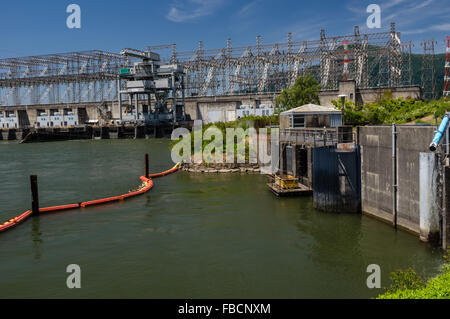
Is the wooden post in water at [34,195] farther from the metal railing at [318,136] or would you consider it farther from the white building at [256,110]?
the white building at [256,110]

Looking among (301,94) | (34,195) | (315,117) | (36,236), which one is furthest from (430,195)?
(301,94)

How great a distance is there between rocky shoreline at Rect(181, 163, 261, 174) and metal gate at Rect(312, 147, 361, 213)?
18395mm

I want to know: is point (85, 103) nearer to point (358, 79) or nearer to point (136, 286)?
point (358, 79)

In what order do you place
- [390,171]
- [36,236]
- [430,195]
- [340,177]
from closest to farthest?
[430,195], [390,171], [36,236], [340,177]

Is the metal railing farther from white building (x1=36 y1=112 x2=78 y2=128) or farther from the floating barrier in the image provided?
white building (x1=36 y1=112 x2=78 y2=128)

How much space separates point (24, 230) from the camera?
23.3m

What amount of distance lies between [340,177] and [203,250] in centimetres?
1028

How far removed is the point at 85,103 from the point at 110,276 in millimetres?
133828

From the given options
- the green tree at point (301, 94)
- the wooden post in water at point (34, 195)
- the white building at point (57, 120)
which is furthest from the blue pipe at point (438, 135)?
the white building at point (57, 120)

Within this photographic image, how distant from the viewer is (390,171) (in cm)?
2089

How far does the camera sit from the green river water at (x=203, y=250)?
1519 cm

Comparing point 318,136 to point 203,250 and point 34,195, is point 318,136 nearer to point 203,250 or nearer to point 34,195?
point 203,250

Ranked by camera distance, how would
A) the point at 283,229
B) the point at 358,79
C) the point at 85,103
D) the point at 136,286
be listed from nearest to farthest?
the point at 136,286, the point at 283,229, the point at 358,79, the point at 85,103

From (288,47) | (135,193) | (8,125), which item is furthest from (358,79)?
(8,125)
